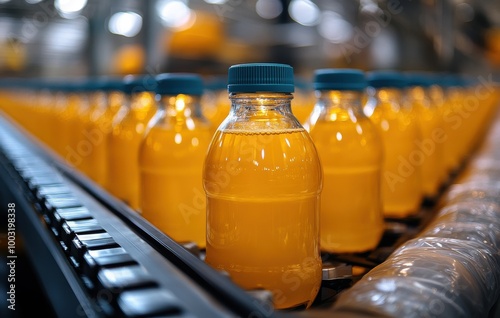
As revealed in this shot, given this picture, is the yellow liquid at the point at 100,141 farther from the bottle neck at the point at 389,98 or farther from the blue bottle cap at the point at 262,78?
the blue bottle cap at the point at 262,78

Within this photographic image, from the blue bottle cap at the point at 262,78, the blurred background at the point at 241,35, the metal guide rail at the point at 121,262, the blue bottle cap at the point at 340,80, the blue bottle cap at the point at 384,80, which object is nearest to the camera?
the metal guide rail at the point at 121,262

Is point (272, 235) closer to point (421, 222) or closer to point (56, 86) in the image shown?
point (421, 222)

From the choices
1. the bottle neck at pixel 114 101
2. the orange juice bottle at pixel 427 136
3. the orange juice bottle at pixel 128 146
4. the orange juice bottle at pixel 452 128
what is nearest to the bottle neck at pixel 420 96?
the orange juice bottle at pixel 427 136

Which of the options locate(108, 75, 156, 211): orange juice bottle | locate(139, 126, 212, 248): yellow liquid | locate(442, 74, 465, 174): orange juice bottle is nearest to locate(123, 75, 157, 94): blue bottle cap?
locate(108, 75, 156, 211): orange juice bottle

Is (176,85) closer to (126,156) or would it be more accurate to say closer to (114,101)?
(126,156)

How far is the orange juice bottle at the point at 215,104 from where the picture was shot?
180cm

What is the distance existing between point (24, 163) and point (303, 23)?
6792mm

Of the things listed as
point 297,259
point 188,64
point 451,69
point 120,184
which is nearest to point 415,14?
point 451,69

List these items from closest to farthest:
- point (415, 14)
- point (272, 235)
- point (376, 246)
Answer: point (272, 235)
point (376, 246)
point (415, 14)

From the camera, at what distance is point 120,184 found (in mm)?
1462

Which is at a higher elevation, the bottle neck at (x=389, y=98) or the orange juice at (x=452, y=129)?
the bottle neck at (x=389, y=98)

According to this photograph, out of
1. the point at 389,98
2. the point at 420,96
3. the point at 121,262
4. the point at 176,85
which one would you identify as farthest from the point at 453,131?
the point at 121,262

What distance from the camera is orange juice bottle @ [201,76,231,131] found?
1.80 m

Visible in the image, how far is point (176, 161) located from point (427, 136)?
3.31ft
